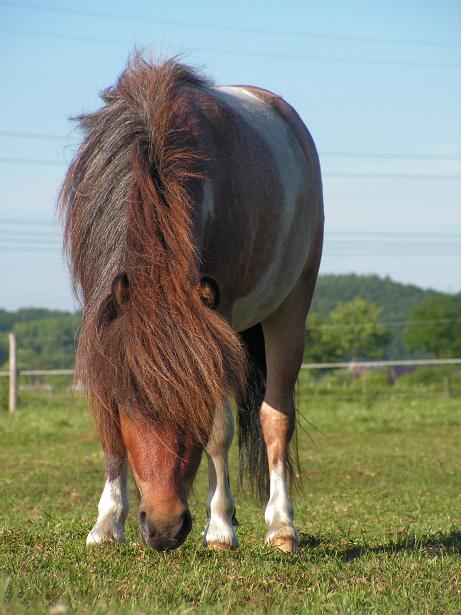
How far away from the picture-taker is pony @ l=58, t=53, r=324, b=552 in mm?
3629

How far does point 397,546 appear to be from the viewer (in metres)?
5.07

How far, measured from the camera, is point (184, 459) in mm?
3633

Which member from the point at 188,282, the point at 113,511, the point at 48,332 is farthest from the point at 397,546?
the point at 48,332

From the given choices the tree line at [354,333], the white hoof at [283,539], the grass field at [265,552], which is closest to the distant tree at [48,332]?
the tree line at [354,333]

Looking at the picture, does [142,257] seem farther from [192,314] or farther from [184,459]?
[184,459]

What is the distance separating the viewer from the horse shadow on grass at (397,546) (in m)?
4.73

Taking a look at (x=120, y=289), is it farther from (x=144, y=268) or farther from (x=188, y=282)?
(x=188, y=282)

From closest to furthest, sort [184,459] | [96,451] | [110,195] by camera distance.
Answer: [184,459], [110,195], [96,451]

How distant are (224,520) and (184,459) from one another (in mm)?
1408

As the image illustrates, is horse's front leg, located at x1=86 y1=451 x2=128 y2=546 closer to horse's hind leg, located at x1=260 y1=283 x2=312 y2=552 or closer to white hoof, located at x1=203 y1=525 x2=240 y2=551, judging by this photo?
white hoof, located at x1=203 y1=525 x2=240 y2=551

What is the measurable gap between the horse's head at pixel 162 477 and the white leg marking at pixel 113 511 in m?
1.16

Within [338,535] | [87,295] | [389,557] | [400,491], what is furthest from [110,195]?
[400,491]

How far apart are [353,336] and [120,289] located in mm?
83564

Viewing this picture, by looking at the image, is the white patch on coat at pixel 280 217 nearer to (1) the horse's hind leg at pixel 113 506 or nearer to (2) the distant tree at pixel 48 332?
(1) the horse's hind leg at pixel 113 506
